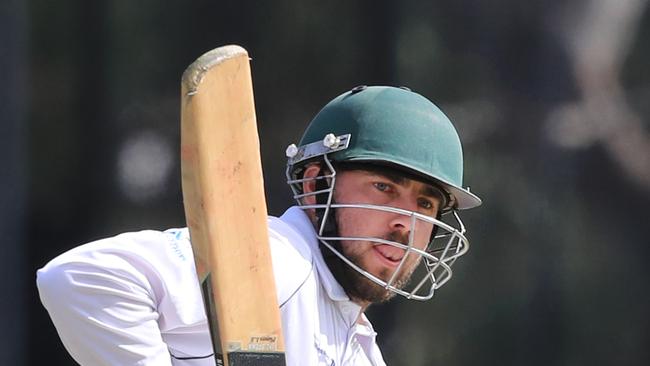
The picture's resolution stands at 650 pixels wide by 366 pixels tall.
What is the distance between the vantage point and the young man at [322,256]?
2.31 metres

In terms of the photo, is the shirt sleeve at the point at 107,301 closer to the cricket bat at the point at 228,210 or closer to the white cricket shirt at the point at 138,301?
the white cricket shirt at the point at 138,301

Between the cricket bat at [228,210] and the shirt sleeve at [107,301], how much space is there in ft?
0.37

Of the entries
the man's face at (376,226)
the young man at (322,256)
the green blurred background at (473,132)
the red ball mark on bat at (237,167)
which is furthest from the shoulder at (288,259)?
the green blurred background at (473,132)

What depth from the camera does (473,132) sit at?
4.15 m

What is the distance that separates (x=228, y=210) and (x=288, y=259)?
26cm

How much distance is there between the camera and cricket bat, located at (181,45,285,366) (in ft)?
7.45

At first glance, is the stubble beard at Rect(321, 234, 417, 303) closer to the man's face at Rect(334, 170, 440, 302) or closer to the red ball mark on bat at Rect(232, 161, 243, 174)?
the man's face at Rect(334, 170, 440, 302)

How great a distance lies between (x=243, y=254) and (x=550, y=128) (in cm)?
203

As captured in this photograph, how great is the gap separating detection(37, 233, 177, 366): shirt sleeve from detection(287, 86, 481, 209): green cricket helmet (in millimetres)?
628

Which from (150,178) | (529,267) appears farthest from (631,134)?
(150,178)

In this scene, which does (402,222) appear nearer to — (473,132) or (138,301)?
(138,301)

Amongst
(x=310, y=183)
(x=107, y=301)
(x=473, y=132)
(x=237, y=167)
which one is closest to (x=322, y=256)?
(x=310, y=183)

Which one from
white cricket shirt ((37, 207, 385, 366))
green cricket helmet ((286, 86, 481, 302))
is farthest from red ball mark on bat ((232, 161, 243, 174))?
green cricket helmet ((286, 86, 481, 302))

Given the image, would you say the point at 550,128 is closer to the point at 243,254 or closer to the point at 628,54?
the point at 628,54
